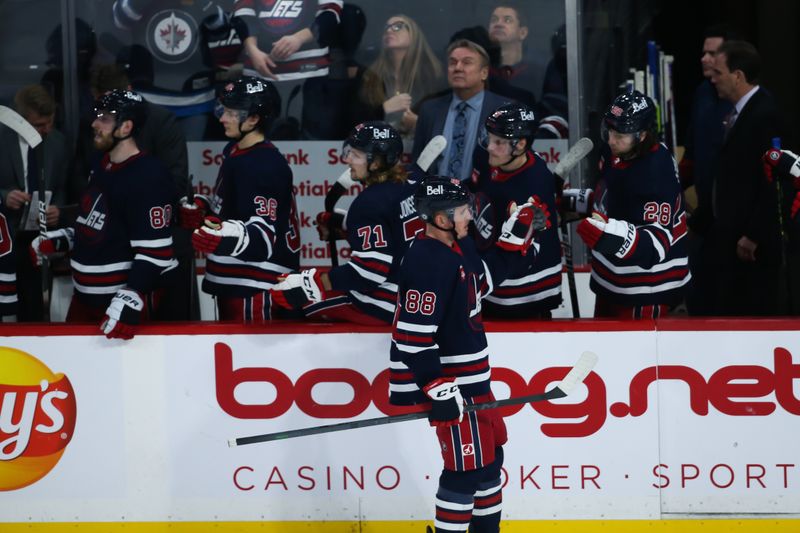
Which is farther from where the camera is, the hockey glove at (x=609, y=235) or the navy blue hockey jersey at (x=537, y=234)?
the navy blue hockey jersey at (x=537, y=234)

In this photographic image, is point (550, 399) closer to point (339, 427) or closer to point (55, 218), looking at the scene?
point (339, 427)

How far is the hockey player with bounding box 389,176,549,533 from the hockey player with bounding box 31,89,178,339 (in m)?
1.11

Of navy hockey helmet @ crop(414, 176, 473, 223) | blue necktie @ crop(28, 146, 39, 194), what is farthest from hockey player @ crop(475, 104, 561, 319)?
blue necktie @ crop(28, 146, 39, 194)

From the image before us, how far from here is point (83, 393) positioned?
185 inches

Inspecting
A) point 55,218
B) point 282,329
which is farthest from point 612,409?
point 55,218

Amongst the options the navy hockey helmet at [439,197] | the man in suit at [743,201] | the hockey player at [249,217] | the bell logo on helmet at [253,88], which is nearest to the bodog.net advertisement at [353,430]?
the hockey player at [249,217]

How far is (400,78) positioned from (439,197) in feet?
7.61

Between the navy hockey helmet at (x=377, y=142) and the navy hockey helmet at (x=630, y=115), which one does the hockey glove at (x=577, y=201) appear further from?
the navy hockey helmet at (x=377, y=142)

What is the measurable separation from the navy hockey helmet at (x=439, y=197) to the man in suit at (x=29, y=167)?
230 cm

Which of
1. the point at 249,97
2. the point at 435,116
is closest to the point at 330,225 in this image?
the point at 249,97

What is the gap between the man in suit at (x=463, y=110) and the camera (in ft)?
19.1

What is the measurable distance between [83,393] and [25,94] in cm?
179

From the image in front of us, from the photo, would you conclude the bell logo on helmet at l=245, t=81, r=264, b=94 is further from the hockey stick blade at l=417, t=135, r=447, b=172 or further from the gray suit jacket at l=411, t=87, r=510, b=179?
the gray suit jacket at l=411, t=87, r=510, b=179

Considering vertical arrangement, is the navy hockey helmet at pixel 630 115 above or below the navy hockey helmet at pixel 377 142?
above
